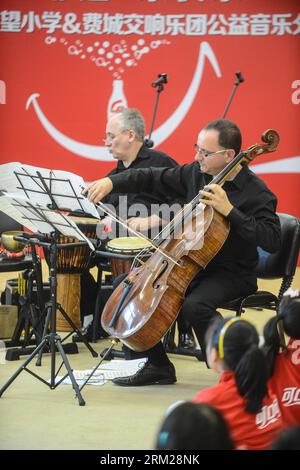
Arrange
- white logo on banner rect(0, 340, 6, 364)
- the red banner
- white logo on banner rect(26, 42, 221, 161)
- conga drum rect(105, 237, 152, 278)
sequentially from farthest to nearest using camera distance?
white logo on banner rect(26, 42, 221, 161)
the red banner
white logo on banner rect(0, 340, 6, 364)
conga drum rect(105, 237, 152, 278)

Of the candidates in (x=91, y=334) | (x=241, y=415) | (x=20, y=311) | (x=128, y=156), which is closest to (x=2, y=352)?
(x=20, y=311)

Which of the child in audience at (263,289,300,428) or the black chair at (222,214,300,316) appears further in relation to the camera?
the black chair at (222,214,300,316)

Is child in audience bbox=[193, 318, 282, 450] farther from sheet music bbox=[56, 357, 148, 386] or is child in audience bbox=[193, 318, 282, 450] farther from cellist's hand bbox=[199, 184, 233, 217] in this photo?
sheet music bbox=[56, 357, 148, 386]

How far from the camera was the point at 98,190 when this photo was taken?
3.93 meters

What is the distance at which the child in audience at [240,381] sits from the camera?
248 cm

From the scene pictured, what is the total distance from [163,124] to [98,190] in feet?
13.4

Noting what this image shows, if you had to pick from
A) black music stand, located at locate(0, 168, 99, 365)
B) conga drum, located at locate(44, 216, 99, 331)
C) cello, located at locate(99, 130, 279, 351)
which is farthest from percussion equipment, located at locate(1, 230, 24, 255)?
cello, located at locate(99, 130, 279, 351)

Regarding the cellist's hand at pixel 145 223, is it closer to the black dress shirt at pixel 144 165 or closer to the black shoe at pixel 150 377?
the black dress shirt at pixel 144 165

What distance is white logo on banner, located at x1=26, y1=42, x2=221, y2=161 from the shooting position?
25.4 feet

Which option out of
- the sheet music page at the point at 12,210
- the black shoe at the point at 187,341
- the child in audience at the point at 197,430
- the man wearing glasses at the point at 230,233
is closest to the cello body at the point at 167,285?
A: the man wearing glasses at the point at 230,233

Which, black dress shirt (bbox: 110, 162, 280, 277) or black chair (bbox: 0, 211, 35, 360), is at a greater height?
black dress shirt (bbox: 110, 162, 280, 277)

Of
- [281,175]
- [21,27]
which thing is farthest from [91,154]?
[281,175]

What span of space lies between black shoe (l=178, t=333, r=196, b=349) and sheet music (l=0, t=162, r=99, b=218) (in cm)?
144
